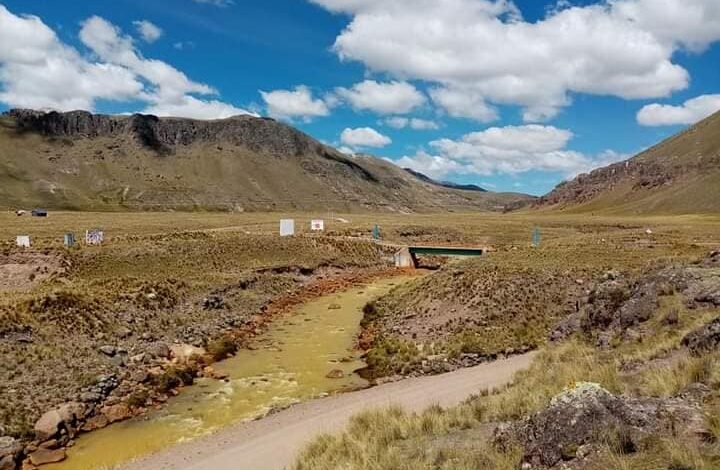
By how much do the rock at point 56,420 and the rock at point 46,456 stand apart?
922 mm

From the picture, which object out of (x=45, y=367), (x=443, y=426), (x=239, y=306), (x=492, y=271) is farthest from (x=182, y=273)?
(x=443, y=426)

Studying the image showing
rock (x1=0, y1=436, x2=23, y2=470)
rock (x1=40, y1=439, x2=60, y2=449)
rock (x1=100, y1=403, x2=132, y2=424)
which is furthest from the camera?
rock (x1=100, y1=403, x2=132, y2=424)

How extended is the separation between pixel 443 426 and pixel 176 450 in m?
10.5

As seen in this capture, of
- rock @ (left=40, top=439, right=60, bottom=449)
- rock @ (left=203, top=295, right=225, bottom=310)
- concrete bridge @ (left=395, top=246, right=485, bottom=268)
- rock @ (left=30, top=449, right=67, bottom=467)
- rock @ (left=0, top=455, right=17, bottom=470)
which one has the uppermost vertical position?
concrete bridge @ (left=395, top=246, right=485, bottom=268)

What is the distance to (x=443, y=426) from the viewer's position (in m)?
14.0

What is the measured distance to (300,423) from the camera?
20250mm

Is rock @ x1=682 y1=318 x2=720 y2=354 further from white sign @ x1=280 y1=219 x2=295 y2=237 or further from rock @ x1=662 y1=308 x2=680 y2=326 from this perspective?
white sign @ x1=280 y1=219 x2=295 y2=237

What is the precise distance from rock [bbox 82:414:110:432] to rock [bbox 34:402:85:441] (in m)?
0.47

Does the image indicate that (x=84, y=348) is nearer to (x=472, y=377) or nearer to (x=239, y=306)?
(x=239, y=306)

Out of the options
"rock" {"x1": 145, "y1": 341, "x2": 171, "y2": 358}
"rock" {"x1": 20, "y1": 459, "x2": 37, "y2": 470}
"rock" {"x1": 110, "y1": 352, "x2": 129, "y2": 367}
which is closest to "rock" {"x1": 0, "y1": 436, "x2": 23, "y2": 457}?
"rock" {"x1": 20, "y1": 459, "x2": 37, "y2": 470}

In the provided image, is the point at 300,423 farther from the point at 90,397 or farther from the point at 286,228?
the point at 286,228

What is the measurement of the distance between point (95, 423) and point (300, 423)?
9.27 m

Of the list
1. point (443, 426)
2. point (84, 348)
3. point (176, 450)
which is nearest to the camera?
point (443, 426)

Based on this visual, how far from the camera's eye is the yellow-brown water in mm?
20875
